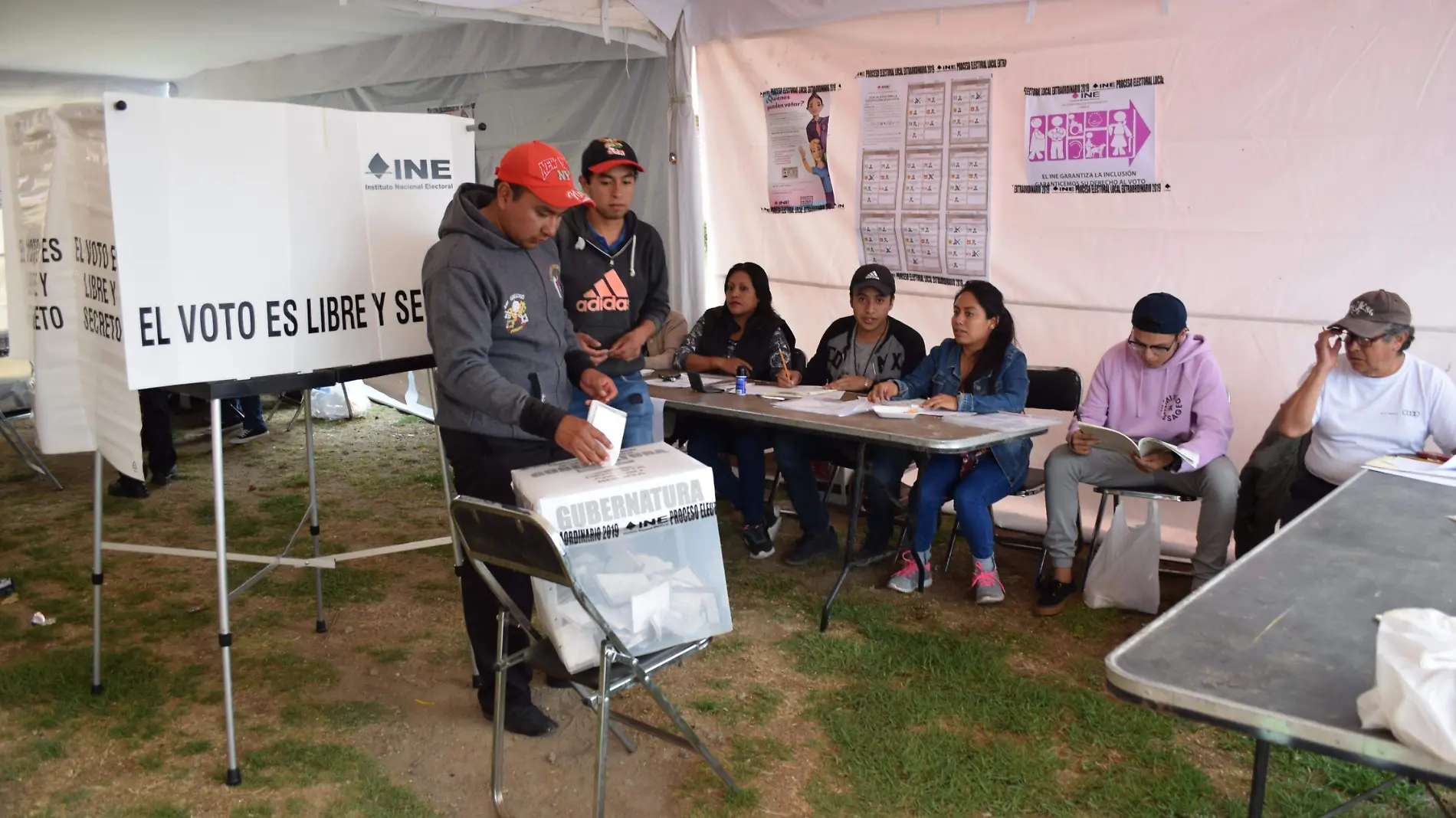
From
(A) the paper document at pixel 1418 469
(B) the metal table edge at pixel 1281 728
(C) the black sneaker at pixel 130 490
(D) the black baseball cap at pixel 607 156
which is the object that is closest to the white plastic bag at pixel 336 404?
(C) the black sneaker at pixel 130 490

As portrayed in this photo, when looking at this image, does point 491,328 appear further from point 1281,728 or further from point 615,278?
point 1281,728

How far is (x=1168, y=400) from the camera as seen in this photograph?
4.08 metres

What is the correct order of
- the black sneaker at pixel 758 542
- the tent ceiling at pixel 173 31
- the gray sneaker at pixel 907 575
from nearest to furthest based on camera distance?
1. the gray sneaker at pixel 907 575
2. the black sneaker at pixel 758 542
3. the tent ceiling at pixel 173 31

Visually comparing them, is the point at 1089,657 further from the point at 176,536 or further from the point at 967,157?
the point at 176,536

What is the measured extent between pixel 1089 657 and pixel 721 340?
2353 millimetres

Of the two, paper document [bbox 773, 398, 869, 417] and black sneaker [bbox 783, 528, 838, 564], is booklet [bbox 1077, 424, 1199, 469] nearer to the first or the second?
paper document [bbox 773, 398, 869, 417]

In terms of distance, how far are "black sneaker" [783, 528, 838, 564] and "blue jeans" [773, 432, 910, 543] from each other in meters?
0.03

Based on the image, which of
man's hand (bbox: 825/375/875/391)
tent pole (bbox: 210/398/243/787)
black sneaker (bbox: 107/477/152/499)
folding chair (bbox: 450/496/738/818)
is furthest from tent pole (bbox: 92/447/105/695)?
man's hand (bbox: 825/375/875/391)

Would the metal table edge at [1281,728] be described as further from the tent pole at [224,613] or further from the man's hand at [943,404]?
the man's hand at [943,404]

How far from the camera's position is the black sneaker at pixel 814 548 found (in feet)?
15.4

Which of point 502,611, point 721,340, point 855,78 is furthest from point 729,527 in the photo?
point 502,611

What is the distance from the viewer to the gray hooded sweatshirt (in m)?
2.70

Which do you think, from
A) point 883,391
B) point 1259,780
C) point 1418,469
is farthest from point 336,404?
point 1259,780

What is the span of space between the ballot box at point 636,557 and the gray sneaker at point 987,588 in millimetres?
1921
